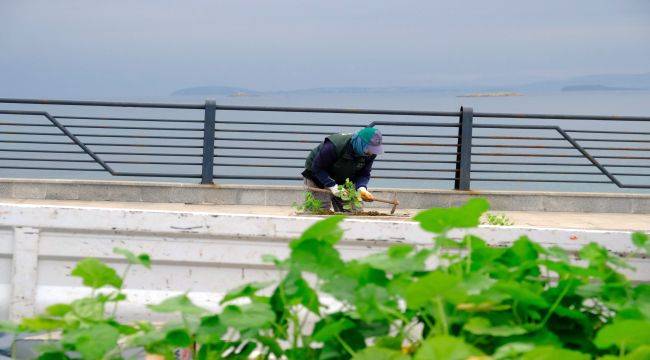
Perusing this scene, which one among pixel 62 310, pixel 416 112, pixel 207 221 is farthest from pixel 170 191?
pixel 62 310

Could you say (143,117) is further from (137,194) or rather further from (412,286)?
(412,286)

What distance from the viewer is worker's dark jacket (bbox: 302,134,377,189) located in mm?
11523

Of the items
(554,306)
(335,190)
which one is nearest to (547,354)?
(554,306)

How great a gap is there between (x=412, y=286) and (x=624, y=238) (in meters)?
2.83

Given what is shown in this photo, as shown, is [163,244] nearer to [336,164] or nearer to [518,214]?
[336,164]

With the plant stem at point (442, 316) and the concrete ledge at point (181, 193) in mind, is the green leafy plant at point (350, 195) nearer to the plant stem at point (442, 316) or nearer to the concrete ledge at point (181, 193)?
the concrete ledge at point (181, 193)

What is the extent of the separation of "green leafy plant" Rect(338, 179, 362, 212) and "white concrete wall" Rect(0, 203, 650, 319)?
7.62m

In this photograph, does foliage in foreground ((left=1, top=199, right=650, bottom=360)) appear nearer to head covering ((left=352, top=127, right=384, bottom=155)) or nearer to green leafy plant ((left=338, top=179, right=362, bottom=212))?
head covering ((left=352, top=127, right=384, bottom=155))

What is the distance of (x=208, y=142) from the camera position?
1688 cm

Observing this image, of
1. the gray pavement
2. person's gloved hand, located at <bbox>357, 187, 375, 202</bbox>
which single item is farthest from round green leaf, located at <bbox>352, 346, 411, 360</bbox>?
the gray pavement

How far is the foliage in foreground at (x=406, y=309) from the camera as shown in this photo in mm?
1918

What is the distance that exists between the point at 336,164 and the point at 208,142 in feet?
17.1

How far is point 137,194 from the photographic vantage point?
16312mm

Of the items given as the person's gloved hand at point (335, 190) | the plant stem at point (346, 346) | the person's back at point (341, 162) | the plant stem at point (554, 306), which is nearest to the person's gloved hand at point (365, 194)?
the person's back at point (341, 162)
